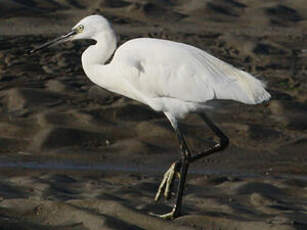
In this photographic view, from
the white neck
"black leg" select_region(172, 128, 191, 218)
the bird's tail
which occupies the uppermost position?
the white neck

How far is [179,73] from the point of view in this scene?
281 inches

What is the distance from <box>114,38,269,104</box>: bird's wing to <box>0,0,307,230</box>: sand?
28 cm

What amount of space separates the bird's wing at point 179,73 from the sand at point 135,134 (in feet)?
0.91

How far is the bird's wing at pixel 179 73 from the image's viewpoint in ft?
23.0

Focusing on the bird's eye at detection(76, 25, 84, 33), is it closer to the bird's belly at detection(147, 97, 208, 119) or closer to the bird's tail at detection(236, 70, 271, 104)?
the bird's belly at detection(147, 97, 208, 119)

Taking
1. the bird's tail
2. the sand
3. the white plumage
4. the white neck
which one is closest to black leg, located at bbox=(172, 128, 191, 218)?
the sand

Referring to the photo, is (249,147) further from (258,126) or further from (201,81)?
(201,81)

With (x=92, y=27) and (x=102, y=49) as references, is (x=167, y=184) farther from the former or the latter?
(x=92, y=27)

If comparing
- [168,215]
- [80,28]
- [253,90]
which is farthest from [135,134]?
[168,215]

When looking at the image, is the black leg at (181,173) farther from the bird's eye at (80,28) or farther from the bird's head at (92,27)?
the bird's eye at (80,28)

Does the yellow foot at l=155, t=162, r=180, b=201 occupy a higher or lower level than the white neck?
lower

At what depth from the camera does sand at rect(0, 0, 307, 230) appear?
6.49 m

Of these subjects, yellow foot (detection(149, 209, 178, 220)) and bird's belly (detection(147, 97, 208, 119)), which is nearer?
yellow foot (detection(149, 209, 178, 220))

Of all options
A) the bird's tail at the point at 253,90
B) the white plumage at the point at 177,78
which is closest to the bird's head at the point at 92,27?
the white plumage at the point at 177,78
